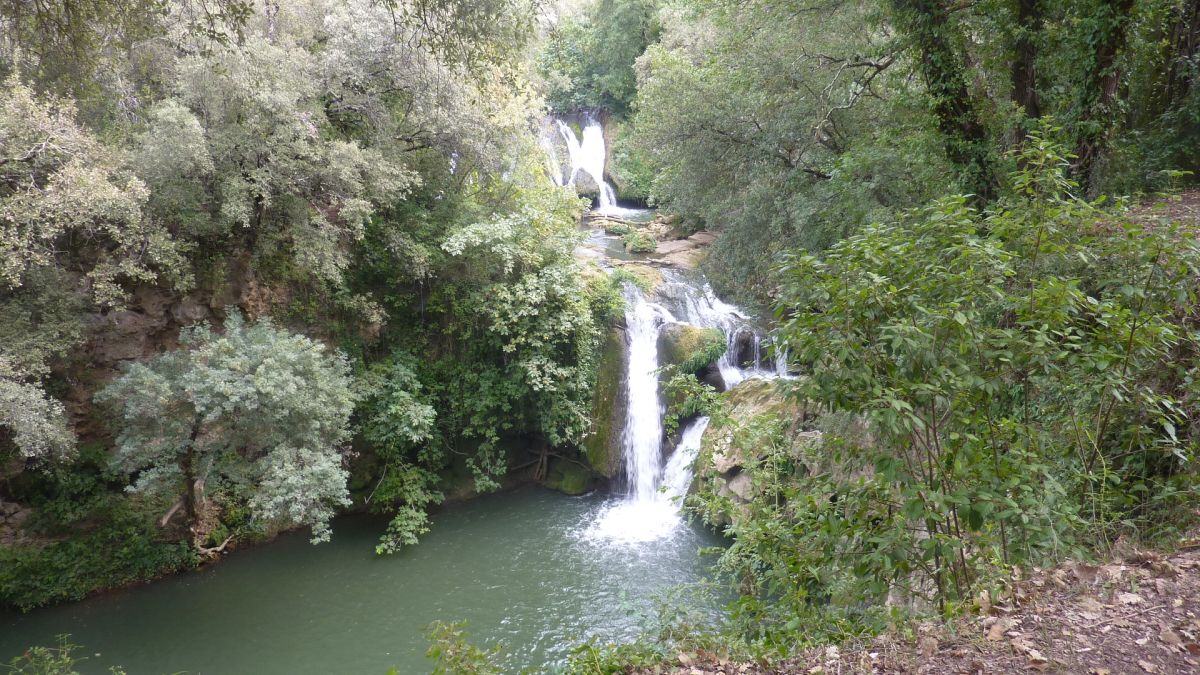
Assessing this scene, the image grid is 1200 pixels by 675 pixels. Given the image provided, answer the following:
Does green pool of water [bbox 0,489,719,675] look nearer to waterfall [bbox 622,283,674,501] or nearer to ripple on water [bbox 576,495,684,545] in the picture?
ripple on water [bbox 576,495,684,545]

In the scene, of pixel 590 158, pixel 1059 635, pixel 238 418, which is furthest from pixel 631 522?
A: pixel 590 158

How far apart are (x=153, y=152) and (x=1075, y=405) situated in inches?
381

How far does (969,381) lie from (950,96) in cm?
540

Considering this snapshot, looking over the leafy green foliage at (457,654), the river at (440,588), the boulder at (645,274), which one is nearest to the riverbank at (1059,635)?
the leafy green foliage at (457,654)

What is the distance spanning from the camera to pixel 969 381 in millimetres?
2934

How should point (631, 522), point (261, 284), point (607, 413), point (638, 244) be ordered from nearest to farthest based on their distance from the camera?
1. point (261, 284)
2. point (631, 522)
3. point (607, 413)
4. point (638, 244)

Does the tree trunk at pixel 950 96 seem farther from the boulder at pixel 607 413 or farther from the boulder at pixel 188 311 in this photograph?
the boulder at pixel 188 311

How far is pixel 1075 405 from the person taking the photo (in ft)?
13.1

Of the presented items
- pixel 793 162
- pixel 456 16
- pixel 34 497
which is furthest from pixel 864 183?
pixel 34 497

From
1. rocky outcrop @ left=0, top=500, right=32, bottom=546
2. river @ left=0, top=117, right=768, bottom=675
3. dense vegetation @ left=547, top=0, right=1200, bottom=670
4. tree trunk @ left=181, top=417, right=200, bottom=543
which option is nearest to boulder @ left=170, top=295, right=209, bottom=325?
tree trunk @ left=181, top=417, right=200, bottom=543

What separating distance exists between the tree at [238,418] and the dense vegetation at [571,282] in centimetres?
5

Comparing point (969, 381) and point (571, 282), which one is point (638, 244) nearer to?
point (571, 282)

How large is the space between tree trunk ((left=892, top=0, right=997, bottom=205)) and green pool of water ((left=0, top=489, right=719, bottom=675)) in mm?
5966

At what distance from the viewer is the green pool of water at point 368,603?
297 inches
